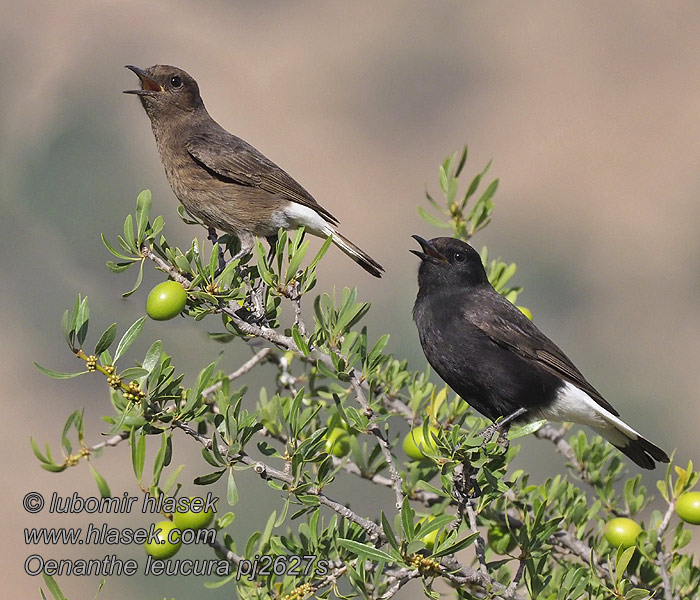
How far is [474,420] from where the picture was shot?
148 inches

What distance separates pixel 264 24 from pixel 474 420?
97.3 ft

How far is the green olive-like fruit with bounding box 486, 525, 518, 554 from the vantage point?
3.34 metres

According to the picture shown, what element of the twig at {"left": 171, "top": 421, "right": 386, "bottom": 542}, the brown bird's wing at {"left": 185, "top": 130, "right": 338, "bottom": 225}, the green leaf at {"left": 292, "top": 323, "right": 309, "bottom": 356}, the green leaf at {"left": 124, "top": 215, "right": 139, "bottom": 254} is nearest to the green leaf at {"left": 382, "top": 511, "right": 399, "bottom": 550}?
Answer: the twig at {"left": 171, "top": 421, "right": 386, "bottom": 542}

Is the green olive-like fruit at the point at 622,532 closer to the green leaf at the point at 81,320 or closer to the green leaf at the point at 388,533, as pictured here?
the green leaf at the point at 388,533

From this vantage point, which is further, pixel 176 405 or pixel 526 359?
pixel 526 359

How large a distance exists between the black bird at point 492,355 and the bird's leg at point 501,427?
0.7 inches

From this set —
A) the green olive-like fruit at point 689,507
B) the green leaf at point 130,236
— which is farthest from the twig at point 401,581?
the green leaf at point 130,236

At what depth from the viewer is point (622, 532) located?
3262mm

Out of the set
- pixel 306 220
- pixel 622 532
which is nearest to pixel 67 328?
pixel 622 532

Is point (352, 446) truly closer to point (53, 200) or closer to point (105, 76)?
point (53, 200)

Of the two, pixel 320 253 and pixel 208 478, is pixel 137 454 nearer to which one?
pixel 208 478

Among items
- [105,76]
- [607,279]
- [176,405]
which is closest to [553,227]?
[607,279]

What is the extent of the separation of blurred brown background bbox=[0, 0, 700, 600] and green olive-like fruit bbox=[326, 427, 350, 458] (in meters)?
4.06

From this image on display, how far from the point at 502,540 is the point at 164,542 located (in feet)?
4.19
